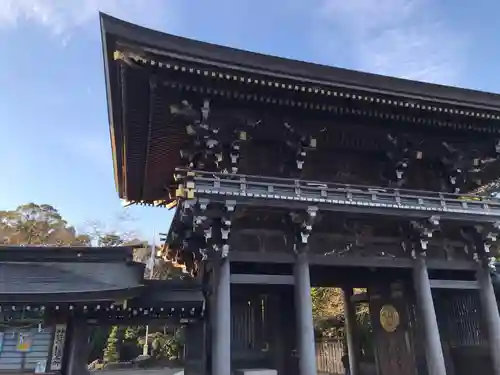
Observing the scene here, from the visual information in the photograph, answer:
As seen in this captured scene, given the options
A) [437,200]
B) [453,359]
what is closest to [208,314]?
[437,200]

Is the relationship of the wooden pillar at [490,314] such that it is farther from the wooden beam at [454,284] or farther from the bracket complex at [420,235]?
the bracket complex at [420,235]

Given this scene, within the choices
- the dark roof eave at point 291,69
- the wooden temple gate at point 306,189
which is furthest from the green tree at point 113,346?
the dark roof eave at point 291,69

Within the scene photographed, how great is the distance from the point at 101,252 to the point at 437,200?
362 inches

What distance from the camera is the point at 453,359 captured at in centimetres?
1164

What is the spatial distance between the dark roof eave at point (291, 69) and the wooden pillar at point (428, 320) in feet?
14.1

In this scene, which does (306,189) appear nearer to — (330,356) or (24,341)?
(24,341)

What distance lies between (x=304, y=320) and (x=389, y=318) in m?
4.44

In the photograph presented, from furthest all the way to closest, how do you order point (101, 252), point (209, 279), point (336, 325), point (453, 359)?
point (336, 325) < point (453, 359) < point (101, 252) < point (209, 279)

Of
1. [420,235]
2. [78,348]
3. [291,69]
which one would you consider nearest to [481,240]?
[420,235]

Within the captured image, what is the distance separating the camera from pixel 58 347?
362 inches

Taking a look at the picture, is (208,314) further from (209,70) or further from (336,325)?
(336,325)

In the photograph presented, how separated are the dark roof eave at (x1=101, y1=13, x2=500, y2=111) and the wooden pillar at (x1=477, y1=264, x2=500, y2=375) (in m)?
4.59

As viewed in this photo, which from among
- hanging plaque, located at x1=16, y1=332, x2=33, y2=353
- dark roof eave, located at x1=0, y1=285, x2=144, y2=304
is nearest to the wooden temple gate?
dark roof eave, located at x1=0, y1=285, x2=144, y2=304

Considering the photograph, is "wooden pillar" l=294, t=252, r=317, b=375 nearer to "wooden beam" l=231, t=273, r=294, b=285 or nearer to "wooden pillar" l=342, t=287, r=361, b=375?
"wooden beam" l=231, t=273, r=294, b=285
